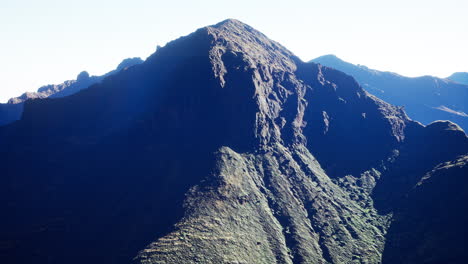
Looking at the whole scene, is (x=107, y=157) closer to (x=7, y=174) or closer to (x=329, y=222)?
(x=7, y=174)

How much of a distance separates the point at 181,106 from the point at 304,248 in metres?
113

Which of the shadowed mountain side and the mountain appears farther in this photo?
the mountain

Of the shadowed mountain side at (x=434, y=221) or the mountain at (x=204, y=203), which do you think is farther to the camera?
the mountain at (x=204, y=203)

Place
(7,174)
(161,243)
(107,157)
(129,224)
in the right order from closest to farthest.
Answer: (161,243) → (129,224) → (7,174) → (107,157)

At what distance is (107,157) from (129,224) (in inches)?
2525

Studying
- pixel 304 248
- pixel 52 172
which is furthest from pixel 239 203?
pixel 52 172

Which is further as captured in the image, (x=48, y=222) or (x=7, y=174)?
(x=7, y=174)

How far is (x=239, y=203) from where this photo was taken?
152 meters

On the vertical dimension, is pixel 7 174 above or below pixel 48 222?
above

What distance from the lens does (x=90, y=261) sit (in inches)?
4823

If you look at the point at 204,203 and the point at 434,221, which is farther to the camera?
the point at 204,203

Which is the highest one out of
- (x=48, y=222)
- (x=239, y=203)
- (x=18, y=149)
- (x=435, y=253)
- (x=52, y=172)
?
(x=18, y=149)

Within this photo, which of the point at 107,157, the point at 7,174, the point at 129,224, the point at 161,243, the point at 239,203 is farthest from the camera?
the point at 107,157

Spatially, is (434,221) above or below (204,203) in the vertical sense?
below
